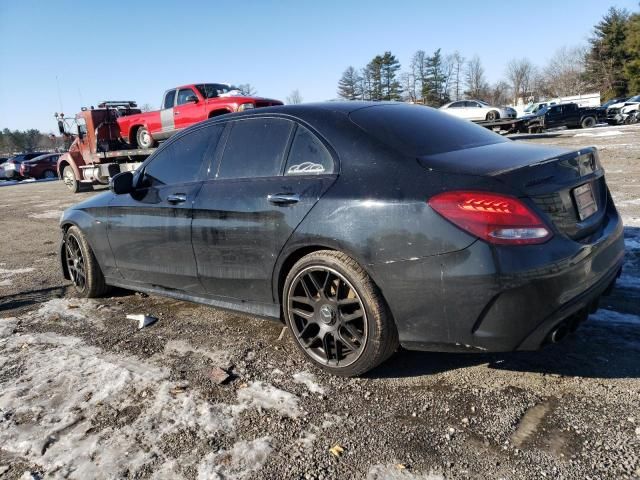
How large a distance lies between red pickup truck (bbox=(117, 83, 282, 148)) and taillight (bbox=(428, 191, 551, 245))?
9.09 m

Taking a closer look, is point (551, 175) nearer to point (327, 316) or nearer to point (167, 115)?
point (327, 316)

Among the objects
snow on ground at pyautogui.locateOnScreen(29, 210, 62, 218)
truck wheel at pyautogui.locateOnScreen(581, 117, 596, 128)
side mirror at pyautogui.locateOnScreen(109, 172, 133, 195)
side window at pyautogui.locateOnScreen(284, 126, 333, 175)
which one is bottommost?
snow on ground at pyautogui.locateOnScreen(29, 210, 62, 218)

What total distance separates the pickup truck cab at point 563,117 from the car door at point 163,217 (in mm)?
24934

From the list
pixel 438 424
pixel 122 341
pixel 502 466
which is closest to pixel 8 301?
pixel 122 341

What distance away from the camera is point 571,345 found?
3.12 m

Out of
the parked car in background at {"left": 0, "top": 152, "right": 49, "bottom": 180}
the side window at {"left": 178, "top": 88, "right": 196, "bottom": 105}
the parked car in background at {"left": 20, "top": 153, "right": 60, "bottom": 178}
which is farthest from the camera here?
the parked car in background at {"left": 0, "top": 152, "right": 49, "bottom": 180}

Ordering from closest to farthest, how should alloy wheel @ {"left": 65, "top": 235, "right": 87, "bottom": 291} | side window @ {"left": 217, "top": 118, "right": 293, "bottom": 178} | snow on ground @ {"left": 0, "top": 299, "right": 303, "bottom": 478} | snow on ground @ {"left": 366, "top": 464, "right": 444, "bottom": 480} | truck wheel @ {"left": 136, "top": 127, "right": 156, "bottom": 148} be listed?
snow on ground @ {"left": 366, "top": 464, "right": 444, "bottom": 480} < snow on ground @ {"left": 0, "top": 299, "right": 303, "bottom": 478} < side window @ {"left": 217, "top": 118, "right": 293, "bottom": 178} < alloy wheel @ {"left": 65, "top": 235, "right": 87, "bottom": 291} < truck wheel @ {"left": 136, "top": 127, "right": 156, "bottom": 148}

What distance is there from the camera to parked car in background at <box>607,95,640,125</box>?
2880 cm

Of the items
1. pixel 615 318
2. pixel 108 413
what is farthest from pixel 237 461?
pixel 615 318

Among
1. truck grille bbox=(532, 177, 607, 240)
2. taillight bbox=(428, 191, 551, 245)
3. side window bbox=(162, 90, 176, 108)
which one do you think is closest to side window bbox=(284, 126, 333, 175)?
taillight bbox=(428, 191, 551, 245)

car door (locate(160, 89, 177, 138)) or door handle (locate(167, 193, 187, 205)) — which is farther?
car door (locate(160, 89, 177, 138))

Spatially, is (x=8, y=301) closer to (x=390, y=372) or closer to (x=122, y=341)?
(x=122, y=341)

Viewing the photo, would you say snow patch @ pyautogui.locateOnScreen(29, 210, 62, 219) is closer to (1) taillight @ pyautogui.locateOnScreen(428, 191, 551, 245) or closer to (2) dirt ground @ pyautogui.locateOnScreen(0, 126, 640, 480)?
(2) dirt ground @ pyautogui.locateOnScreen(0, 126, 640, 480)

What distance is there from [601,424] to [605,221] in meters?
1.14
